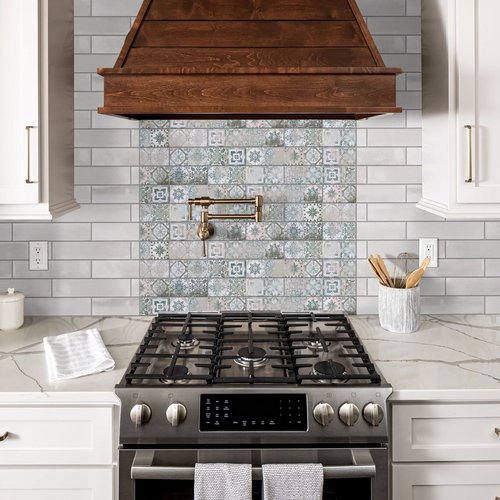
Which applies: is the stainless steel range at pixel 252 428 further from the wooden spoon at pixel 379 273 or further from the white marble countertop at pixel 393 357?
the wooden spoon at pixel 379 273

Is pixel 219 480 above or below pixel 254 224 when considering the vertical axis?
below

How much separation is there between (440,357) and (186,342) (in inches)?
32.2

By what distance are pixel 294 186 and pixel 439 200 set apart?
57 cm

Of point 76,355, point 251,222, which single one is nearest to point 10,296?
point 76,355

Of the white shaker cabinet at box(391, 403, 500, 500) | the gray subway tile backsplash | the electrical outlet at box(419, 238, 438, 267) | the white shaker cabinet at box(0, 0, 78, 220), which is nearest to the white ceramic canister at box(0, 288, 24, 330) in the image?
the gray subway tile backsplash

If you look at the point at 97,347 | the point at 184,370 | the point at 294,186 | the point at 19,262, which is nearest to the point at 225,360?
the point at 184,370

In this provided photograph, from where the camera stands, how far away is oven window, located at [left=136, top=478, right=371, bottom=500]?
170 centimetres

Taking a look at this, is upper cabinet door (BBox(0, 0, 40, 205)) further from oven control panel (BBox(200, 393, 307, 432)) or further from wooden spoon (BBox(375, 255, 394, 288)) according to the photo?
wooden spoon (BBox(375, 255, 394, 288))

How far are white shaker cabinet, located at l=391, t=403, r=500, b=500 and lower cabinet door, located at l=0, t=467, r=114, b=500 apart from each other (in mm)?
814

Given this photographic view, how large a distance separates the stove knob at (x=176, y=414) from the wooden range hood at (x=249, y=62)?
852 mm

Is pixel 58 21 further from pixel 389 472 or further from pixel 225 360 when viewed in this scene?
pixel 389 472

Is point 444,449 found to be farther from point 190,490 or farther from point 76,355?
point 76,355

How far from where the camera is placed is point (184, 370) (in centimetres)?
182

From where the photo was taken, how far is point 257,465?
1667mm
